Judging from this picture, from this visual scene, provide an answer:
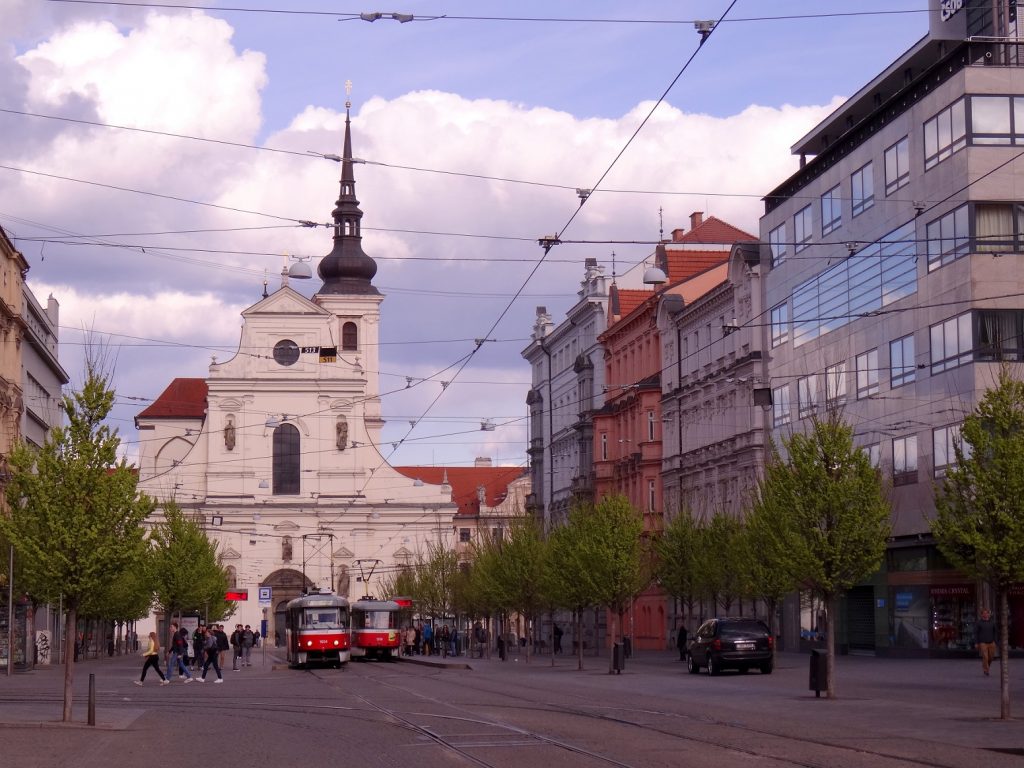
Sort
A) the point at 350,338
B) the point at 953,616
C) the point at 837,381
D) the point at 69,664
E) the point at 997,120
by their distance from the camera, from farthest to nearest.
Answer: the point at 350,338 → the point at 837,381 → the point at 953,616 → the point at 997,120 → the point at 69,664

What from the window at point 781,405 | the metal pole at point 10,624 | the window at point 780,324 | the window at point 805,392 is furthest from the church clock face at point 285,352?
the metal pole at point 10,624

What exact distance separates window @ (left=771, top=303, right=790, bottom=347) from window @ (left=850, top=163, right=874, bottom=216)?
22.5 ft

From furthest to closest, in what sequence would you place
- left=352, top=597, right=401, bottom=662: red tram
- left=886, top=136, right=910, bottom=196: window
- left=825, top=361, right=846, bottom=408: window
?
left=352, top=597, right=401, bottom=662: red tram → left=825, top=361, right=846, bottom=408: window → left=886, top=136, right=910, bottom=196: window

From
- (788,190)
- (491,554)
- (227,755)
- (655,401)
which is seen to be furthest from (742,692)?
(655,401)

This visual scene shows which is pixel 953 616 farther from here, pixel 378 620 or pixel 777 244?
pixel 378 620

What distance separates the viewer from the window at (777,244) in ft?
186

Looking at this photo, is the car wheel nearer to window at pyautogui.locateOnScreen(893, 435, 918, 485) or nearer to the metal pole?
window at pyautogui.locateOnScreen(893, 435, 918, 485)

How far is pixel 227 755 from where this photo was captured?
1875 centimetres

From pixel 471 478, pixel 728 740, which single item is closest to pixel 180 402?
pixel 471 478

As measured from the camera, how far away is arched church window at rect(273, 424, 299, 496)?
104250mm

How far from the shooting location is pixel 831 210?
51.8m

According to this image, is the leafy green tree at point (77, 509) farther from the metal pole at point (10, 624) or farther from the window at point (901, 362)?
the window at point (901, 362)

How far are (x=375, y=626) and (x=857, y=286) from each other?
92.2ft

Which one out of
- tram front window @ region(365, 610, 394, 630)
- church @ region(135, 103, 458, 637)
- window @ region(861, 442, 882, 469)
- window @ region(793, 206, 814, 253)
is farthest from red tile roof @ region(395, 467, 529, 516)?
window @ region(861, 442, 882, 469)
